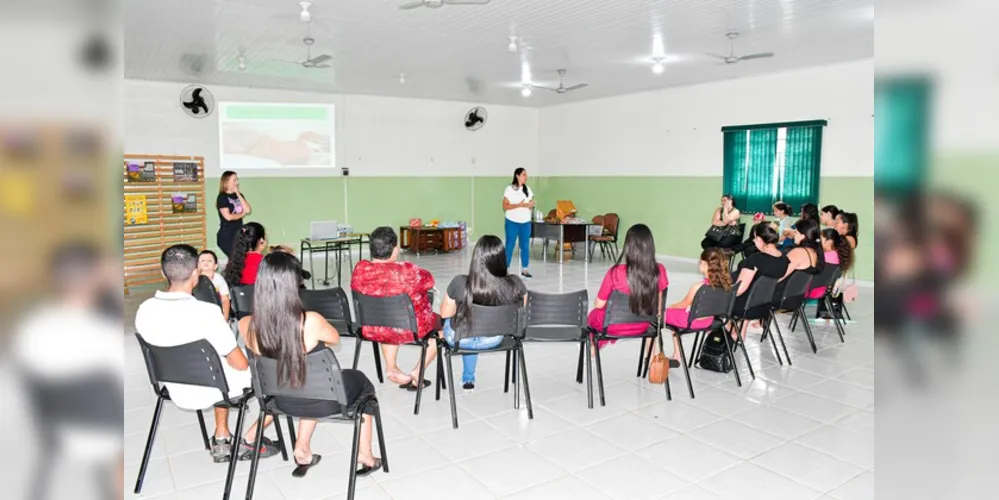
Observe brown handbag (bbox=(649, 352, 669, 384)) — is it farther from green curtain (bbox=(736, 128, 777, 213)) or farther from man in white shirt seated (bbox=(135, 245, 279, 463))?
green curtain (bbox=(736, 128, 777, 213))

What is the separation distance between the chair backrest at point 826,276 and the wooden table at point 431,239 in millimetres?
7360

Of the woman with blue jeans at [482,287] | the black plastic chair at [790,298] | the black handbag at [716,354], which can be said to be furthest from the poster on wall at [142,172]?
the black plastic chair at [790,298]

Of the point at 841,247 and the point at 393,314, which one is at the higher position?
the point at 841,247

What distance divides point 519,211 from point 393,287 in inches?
192

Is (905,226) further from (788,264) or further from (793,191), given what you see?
(793,191)

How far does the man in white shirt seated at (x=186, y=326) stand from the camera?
2.73 meters

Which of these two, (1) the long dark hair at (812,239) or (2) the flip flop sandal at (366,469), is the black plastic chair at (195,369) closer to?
(2) the flip flop sandal at (366,469)

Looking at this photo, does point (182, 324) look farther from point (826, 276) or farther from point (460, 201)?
point (460, 201)

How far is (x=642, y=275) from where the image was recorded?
13.1ft

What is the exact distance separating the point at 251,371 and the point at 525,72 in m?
7.42

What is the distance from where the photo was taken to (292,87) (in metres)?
10.7

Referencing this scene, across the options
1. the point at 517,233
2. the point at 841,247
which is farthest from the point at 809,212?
the point at 517,233

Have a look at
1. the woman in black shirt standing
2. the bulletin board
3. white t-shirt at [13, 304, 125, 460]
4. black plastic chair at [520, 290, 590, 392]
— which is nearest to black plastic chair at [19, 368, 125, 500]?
white t-shirt at [13, 304, 125, 460]

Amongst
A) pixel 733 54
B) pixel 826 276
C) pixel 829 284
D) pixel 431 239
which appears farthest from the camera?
pixel 431 239
